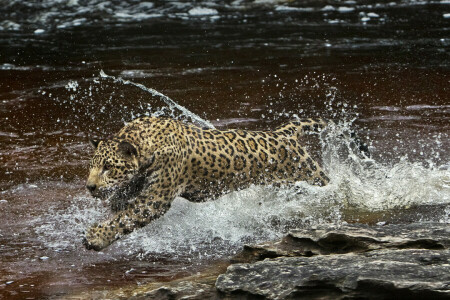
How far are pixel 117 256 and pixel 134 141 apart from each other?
100cm

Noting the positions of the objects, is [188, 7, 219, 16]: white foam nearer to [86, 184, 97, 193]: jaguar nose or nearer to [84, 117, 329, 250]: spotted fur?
[84, 117, 329, 250]: spotted fur

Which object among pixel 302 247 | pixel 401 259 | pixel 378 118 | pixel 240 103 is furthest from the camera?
pixel 240 103

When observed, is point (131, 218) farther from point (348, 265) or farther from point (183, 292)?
point (348, 265)

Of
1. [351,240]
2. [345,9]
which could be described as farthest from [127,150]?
[345,9]

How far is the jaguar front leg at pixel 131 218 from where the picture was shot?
6555 mm

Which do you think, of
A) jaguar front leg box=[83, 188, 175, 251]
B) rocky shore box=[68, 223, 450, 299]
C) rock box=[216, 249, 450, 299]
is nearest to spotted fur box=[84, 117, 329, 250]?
jaguar front leg box=[83, 188, 175, 251]

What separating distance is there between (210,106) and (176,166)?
4841 millimetres

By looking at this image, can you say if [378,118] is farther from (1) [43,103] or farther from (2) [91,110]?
(1) [43,103]

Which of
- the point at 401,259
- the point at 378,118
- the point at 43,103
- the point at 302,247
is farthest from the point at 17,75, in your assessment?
the point at 401,259

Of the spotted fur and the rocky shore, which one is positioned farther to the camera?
the spotted fur

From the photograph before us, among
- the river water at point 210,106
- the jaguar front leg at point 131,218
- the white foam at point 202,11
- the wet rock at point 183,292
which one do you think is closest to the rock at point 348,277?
the wet rock at point 183,292

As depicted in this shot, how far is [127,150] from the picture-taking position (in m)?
6.55

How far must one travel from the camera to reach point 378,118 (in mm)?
11000

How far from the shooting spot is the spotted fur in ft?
21.5
